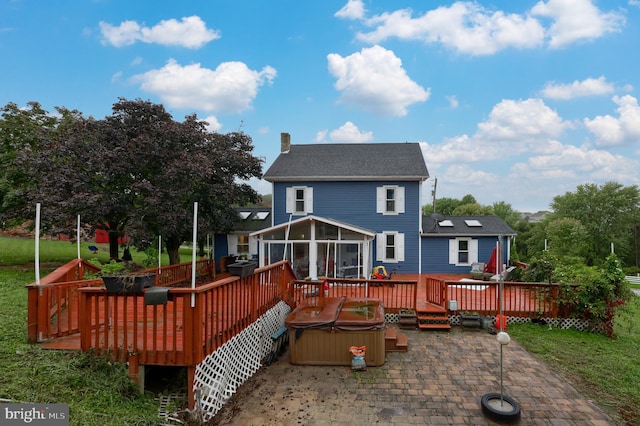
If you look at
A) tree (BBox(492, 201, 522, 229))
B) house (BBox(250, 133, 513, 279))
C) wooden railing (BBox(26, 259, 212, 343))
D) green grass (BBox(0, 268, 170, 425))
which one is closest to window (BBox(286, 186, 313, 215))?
house (BBox(250, 133, 513, 279))

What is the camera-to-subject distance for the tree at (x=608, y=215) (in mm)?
30156

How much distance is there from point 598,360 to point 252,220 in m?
13.4

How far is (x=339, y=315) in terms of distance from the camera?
599 centimetres

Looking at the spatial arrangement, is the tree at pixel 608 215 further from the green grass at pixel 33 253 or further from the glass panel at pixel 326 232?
the green grass at pixel 33 253

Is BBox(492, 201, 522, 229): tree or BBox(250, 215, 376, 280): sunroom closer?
BBox(250, 215, 376, 280): sunroom

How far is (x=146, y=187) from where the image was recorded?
1071 cm

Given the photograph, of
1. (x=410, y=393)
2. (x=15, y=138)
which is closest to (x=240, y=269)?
(x=410, y=393)

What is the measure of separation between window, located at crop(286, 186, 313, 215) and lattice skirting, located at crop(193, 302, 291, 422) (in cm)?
877

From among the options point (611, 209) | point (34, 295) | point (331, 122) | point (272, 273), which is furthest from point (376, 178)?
point (611, 209)

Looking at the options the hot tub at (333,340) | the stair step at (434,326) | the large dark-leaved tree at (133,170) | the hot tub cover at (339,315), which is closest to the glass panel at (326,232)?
the large dark-leaved tree at (133,170)

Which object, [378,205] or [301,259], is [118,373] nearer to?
[301,259]

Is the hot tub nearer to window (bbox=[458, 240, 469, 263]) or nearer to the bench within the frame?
the bench

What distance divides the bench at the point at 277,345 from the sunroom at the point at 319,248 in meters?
5.76

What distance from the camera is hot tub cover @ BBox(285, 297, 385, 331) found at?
562cm
